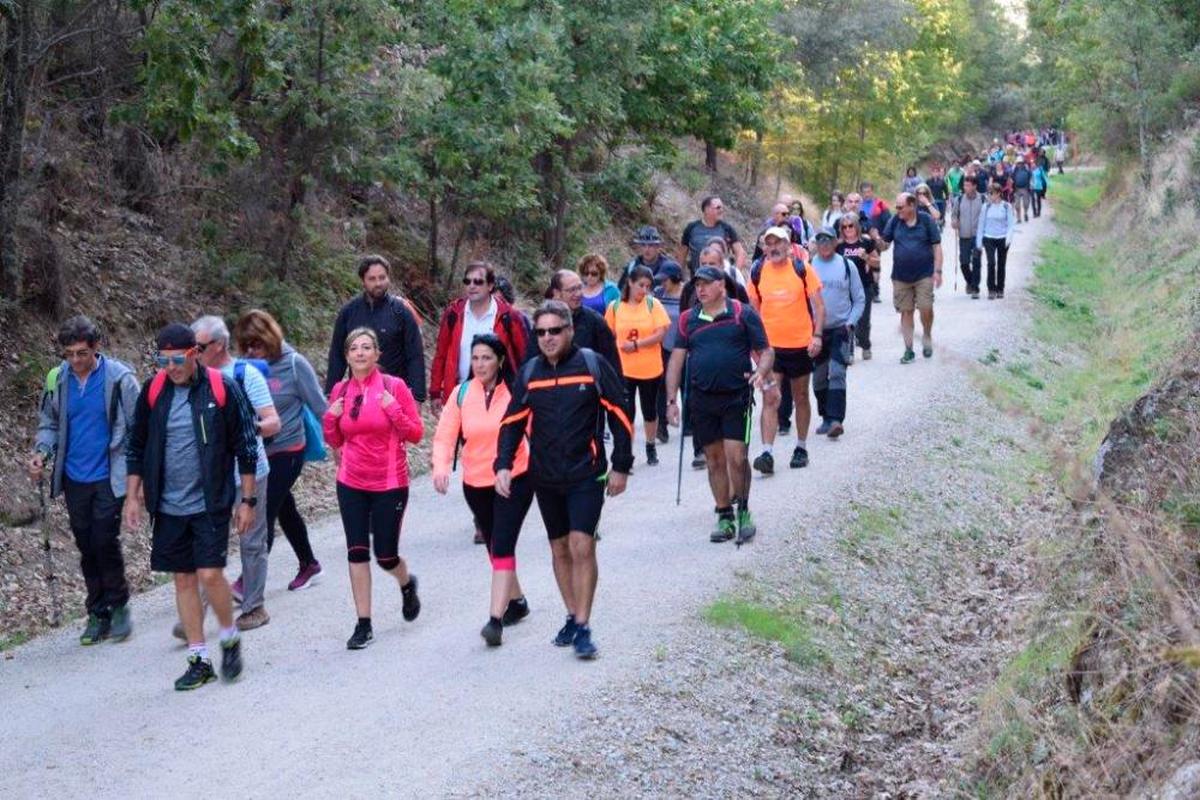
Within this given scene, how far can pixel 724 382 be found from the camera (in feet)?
35.0

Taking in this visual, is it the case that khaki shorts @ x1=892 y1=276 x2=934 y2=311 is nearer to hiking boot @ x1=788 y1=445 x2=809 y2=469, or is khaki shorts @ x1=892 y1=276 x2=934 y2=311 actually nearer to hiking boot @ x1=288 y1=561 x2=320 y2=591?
hiking boot @ x1=788 y1=445 x2=809 y2=469

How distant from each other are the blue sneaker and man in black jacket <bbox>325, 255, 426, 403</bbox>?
9.28ft

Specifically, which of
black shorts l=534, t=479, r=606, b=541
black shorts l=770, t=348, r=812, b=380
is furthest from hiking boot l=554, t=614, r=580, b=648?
black shorts l=770, t=348, r=812, b=380

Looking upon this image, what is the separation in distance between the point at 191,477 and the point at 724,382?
13.4 ft

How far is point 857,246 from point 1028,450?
299cm

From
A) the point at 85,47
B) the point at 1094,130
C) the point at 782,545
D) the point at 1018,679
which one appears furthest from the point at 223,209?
the point at 1094,130

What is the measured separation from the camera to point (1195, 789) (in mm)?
5523

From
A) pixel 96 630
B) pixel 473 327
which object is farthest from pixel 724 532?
pixel 96 630

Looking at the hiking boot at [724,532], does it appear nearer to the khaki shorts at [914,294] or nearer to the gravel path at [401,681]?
the gravel path at [401,681]

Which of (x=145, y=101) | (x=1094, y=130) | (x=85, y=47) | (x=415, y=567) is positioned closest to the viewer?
(x=415, y=567)

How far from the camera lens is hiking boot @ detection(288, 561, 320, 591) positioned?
10.2 metres

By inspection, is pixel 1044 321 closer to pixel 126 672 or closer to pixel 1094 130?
pixel 126 672

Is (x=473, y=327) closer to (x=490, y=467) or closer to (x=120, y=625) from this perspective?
(x=490, y=467)

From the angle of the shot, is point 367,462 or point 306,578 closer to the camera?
point 367,462
